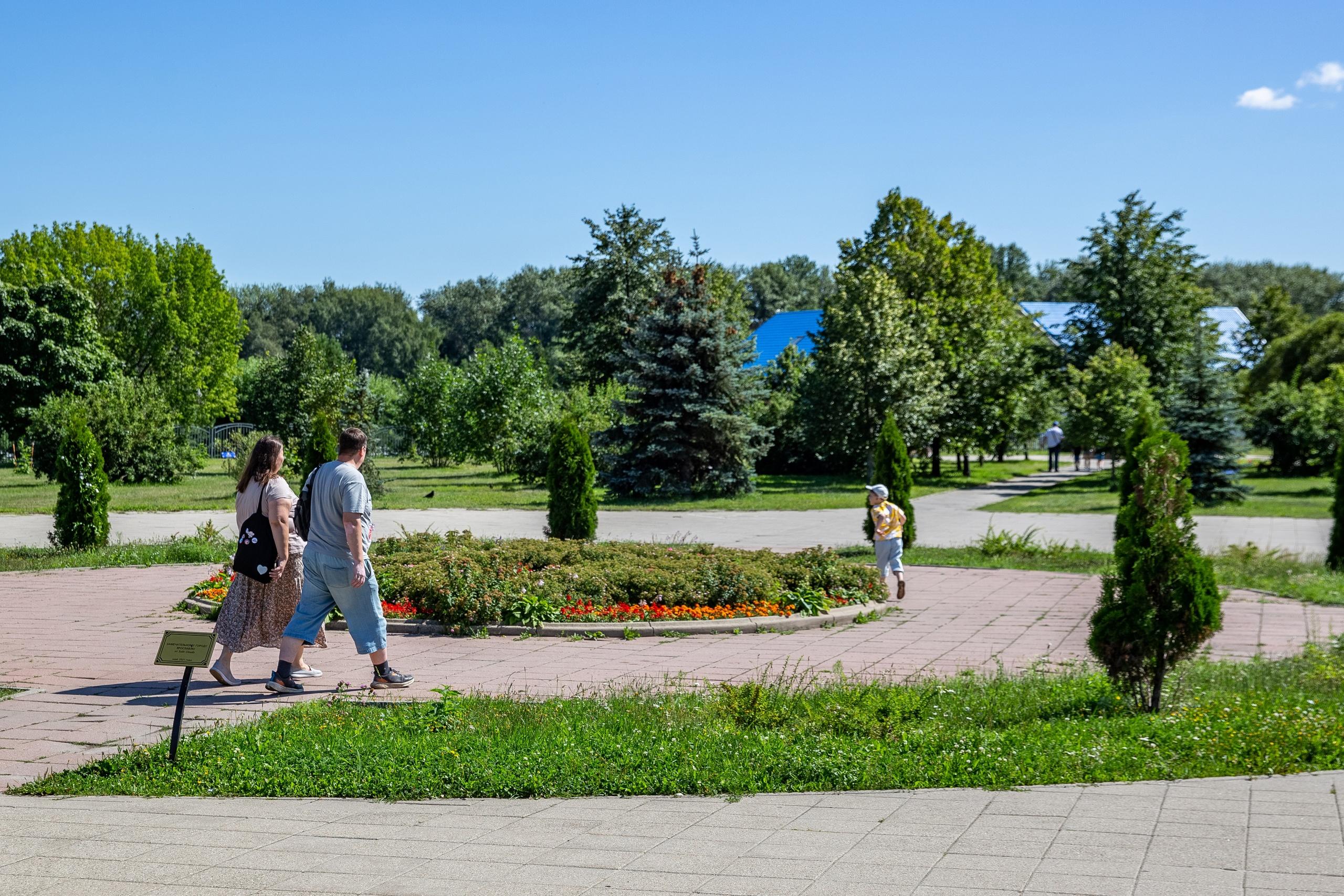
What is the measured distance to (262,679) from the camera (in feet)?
27.9

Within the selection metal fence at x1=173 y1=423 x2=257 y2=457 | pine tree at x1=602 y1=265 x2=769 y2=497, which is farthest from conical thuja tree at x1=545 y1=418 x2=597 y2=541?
metal fence at x1=173 y1=423 x2=257 y2=457

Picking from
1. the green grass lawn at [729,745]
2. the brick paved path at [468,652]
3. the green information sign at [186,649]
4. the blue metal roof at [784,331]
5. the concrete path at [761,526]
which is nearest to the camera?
the green grass lawn at [729,745]

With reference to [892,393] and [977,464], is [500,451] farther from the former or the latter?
Result: [977,464]

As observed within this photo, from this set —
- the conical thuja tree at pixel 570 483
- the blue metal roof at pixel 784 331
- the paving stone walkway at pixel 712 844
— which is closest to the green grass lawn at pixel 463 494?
the conical thuja tree at pixel 570 483

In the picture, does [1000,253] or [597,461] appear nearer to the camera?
[597,461]

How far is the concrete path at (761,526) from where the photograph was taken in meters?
20.1

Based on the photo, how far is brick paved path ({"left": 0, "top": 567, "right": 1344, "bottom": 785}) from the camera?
7.29 meters

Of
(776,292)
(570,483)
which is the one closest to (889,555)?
(570,483)

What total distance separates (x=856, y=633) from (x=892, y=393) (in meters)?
25.4

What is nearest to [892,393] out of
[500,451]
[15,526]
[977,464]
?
[500,451]

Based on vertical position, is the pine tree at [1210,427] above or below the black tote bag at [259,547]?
above

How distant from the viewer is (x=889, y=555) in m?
13.5

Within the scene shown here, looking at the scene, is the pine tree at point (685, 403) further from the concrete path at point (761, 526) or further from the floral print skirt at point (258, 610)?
the floral print skirt at point (258, 610)

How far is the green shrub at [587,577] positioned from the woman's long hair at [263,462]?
2864 mm
